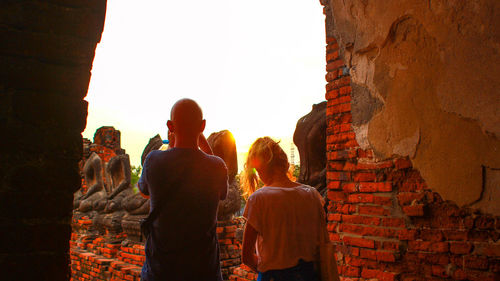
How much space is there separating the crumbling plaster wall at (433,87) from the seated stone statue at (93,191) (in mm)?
6827

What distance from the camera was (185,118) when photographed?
1.95 meters

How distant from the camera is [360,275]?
3.19 meters

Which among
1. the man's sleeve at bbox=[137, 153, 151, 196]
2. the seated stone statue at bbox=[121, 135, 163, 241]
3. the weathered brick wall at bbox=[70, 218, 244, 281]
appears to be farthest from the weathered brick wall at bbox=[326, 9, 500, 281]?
the seated stone statue at bbox=[121, 135, 163, 241]

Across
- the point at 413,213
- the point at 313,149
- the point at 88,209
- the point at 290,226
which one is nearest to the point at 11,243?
the point at 290,226

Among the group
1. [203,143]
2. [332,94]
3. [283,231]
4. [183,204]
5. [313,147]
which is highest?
[332,94]

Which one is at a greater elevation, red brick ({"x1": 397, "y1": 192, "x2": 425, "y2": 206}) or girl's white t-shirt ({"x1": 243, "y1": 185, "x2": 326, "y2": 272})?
red brick ({"x1": 397, "y1": 192, "x2": 425, "y2": 206})

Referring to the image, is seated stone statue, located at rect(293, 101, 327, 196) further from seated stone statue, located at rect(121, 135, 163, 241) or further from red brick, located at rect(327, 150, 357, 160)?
seated stone statue, located at rect(121, 135, 163, 241)

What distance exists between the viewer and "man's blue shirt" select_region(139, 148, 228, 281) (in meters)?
1.78

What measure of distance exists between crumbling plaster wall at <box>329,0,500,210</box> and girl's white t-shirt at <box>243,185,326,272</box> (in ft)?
4.12

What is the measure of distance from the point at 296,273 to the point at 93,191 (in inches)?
347

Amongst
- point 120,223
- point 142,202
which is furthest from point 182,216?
point 120,223

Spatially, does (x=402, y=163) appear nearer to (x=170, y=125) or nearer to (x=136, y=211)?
(x=170, y=125)

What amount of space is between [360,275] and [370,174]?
819mm

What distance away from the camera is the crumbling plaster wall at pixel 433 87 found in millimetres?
2553
